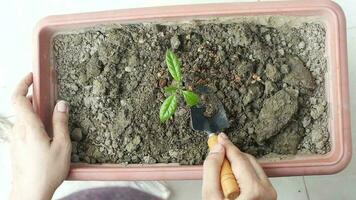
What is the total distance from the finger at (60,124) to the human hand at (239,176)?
27 centimetres

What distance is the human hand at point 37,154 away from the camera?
827mm

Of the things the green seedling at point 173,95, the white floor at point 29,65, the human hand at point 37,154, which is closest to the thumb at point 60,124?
the human hand at point 37,154

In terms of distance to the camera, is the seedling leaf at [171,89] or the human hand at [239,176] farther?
the seedling leaf at [171,89]

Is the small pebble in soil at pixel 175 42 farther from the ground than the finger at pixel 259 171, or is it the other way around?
the small pebble in soil at pixel 175 42

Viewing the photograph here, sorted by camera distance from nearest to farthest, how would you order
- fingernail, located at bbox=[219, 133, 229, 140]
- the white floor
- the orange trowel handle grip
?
the orange trowel handle grip, fingernail, located at bbox=[219, 133, 229, 140], the white floor

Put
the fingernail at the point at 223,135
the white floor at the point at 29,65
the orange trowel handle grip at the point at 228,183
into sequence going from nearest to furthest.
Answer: the orange trowel handle grip at the point at 228,183, the fingernail at the point at 223,135, the white floor at the point at 29,65

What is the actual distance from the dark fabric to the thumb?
0.93 ft

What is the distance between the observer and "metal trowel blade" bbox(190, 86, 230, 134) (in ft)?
2.76

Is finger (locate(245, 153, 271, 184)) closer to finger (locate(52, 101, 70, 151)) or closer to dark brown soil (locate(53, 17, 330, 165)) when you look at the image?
dark brown soil (locate(53, 17, 330, 165))

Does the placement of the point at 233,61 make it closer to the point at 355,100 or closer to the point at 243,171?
the point at 243,171

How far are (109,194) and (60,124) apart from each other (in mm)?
310

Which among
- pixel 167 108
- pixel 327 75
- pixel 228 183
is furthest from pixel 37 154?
pixel 327 75

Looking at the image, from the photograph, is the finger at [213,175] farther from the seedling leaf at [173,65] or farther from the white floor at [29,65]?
the white floor at [29,65]

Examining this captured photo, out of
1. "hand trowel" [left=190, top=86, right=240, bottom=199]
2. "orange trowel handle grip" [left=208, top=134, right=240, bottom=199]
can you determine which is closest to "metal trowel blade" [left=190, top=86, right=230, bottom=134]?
"hand trowel" [left=190, top=86, right=240, bottom=199]
